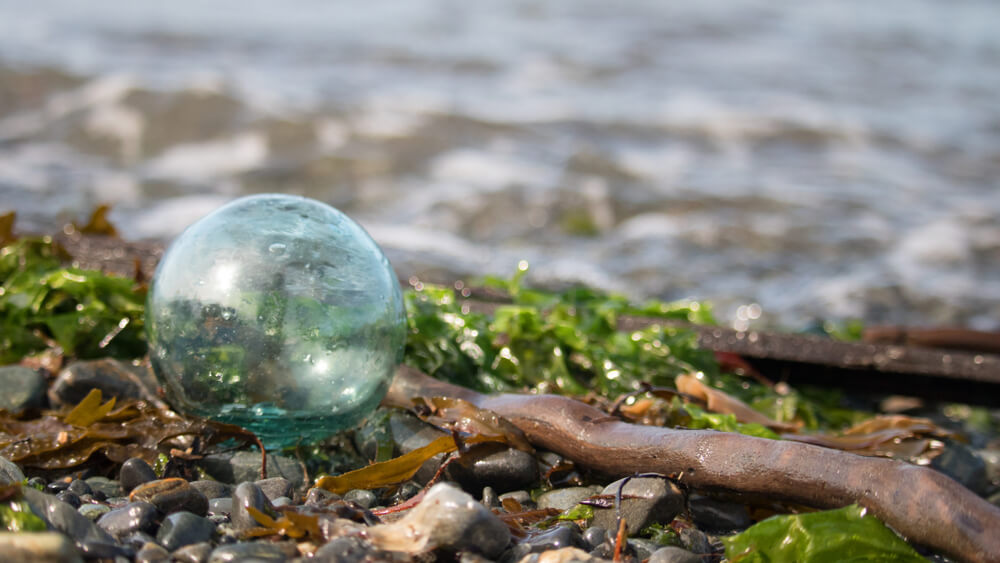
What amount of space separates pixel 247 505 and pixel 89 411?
0.85 metres

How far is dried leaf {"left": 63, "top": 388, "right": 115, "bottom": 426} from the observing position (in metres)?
2.42

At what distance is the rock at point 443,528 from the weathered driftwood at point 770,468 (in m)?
0.57

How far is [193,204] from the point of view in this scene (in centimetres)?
770

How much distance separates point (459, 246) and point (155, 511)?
5.14 meters

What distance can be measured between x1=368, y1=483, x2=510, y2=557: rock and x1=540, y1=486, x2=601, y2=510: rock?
50cm

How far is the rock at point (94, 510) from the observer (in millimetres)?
1875

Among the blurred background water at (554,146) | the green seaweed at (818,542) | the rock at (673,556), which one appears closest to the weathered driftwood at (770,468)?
the green seaweed at (818,542)

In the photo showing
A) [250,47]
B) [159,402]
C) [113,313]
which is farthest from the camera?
[250,47]

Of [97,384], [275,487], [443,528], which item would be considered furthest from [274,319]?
[97,384]

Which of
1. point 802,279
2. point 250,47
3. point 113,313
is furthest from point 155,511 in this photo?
point 250,47

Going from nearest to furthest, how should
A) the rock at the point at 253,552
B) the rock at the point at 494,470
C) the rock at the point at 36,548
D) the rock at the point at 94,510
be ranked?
the rock at the point at 36,548 → the rock at the point at 253,552 → the rock at the point at 94,510 → the rock at the point at 494,470

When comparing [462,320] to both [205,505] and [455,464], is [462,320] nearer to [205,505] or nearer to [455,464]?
[455,464]

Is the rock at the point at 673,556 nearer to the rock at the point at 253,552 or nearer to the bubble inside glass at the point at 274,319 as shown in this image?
the rock at the point at 253,552

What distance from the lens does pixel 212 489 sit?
7.04 ft
